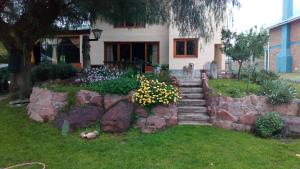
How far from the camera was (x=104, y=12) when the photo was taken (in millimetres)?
12477

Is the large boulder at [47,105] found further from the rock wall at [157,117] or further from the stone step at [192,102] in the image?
the stone step at [192,102]

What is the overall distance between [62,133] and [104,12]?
476 cm

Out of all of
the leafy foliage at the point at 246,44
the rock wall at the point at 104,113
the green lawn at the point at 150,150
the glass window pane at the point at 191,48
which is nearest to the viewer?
the green lawn at the point at 150,150

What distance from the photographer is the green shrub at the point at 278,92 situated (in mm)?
10427

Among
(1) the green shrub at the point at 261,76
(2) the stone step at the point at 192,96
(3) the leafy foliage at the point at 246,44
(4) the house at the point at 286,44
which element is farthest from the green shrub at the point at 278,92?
(4) the house at the point at 286,44

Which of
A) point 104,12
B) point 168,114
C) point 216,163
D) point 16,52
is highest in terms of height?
point 104,12

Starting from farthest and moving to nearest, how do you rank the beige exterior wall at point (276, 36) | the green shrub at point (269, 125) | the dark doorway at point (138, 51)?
the beige exterior wall at point (276, 36), the dark doorway at point (138, 51), the green shrub at point (269, 125)

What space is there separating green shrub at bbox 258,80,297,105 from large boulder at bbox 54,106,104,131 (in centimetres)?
489

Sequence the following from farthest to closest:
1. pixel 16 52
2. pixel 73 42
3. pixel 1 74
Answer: pixel 73 42 < pixel 1 74 < pixel 16 52

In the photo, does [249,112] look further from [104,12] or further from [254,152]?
[104,12]

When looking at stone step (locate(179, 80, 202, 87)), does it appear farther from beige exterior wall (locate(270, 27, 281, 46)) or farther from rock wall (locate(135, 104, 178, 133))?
beige exterior wall (locate(270, 27, 281, 46))

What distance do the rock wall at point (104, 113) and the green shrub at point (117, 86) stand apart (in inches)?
5.5

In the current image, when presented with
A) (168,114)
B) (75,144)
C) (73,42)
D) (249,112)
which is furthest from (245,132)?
(73,42)

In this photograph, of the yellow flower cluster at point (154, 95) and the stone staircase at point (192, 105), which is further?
the stone staircase at point (192, 105)
